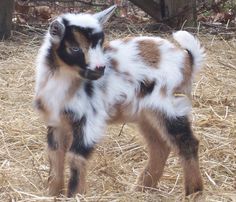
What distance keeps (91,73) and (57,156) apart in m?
0.50

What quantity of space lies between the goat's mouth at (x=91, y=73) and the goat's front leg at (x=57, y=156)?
35 cm

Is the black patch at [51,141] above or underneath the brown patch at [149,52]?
underneath

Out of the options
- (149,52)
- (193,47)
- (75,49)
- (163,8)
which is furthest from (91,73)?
(163,8)

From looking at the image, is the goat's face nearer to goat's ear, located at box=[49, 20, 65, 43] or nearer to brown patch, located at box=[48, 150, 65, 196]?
goat's ear, located at box=[49, 20, 65, 43]

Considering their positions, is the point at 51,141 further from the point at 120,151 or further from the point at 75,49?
the point at 120,151

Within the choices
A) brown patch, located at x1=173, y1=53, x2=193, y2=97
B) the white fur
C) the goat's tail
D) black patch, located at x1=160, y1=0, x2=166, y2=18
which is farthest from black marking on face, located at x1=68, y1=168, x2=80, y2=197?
black patch, located at x1=160, y1=0, x2=166, y2=18

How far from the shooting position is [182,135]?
3354mm

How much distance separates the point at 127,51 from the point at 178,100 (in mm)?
358

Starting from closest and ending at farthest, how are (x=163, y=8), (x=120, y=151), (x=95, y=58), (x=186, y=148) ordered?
(x=95, y=58) → (x=186, y=148) → (x=120, y=151) → (x=163, y=8)

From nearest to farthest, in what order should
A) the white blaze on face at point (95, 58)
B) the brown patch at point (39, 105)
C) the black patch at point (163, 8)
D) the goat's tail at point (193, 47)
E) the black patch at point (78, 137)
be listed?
the white blaze on face at point (95, 58)
the black patch at point (78, 137)
the brown patch at point (39, 105)
the goat's tail at point (193, 47)
the black patch at point (163, 8)

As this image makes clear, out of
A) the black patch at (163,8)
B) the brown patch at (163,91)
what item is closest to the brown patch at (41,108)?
the brown patch at (163,91)

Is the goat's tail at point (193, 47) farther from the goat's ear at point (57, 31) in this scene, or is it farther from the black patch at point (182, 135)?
the goat's ear at point (57, 31)

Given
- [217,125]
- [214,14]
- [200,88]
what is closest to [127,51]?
[217,125]

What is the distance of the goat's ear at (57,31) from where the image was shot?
3.14 m
